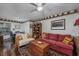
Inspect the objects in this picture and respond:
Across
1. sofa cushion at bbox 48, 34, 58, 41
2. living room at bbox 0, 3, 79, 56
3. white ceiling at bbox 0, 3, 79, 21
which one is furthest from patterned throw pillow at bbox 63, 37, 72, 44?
white ceiling at bbox 0, 3, 79, 21

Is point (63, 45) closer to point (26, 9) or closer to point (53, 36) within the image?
point (53, 36)

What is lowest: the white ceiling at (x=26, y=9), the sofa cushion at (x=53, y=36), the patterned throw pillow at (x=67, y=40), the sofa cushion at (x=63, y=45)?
the sofa cushion at (x=63, y=45)

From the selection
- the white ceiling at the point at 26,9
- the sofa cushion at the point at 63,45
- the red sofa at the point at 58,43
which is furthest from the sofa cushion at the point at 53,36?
the white ceiling at the point at 26,9

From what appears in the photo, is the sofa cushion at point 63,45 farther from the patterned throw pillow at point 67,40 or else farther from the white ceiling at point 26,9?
the white ceiling at point 26,9

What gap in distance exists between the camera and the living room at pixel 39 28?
6.36 feet

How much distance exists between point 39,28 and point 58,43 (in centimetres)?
51

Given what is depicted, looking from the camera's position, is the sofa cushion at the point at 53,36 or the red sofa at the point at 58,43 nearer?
the red sofa at the point at 58,43

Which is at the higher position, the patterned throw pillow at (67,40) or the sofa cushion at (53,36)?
the sofa cushion at (53,36)

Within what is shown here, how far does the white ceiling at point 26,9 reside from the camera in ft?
6.53

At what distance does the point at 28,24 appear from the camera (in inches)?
82.9

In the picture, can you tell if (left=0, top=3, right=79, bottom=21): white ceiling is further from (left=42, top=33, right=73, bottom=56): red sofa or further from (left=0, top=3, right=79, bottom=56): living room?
(left=42, top=33, right=73, bottom=56): red sofa

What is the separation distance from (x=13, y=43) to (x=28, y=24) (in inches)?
19.5

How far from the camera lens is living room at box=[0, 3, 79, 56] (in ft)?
6.36

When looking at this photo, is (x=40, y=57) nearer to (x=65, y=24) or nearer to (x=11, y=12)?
(x=65, y=24)
